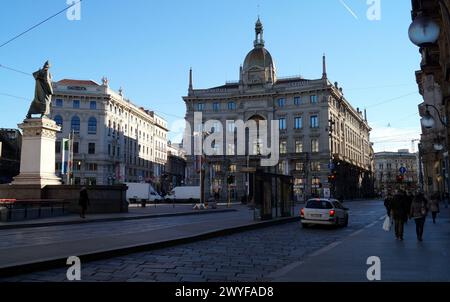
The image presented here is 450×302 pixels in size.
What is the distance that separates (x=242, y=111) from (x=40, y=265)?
79043 millimetres

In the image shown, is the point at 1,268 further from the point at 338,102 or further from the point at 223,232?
the point at 338,102

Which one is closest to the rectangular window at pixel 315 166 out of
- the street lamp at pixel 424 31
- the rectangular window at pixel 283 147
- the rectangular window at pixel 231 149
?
the rectangular window at pixel 283 147

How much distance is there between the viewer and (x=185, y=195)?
208ft

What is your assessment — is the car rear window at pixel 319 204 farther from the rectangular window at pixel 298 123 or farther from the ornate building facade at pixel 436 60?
the rectangular window at pixel 298 123

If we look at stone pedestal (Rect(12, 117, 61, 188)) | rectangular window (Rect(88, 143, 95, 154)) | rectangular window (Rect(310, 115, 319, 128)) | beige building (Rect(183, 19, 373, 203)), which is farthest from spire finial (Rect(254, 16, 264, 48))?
stone pedestal (Rect(12, 117, 61, 188))

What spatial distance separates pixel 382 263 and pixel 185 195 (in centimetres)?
5489

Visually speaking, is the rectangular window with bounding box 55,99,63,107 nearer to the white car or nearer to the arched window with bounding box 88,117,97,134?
the arched window with bounding box 88,117,97,134

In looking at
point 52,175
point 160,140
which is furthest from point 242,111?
point 52,175

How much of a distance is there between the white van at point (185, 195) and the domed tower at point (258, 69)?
3210 cm

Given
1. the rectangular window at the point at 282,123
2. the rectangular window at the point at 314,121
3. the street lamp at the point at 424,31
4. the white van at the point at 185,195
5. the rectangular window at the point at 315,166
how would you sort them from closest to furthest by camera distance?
1. the street lamp at the point at 424,31
2. the white van at the point at 185,195
3. the rectangular window at the point at 315,166
4. the rectangular window at the point at 314,121
5. the rectangular window at the point at 282,123

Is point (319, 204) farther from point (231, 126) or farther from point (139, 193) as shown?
point (231, 126)

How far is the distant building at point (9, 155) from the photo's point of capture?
222 ft

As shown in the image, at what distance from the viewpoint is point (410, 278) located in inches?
305

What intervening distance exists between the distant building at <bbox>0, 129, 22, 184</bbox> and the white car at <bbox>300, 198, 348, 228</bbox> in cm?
5702
